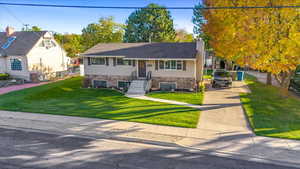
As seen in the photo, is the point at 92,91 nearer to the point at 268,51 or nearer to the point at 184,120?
the point at 184,120

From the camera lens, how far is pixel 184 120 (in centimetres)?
1119

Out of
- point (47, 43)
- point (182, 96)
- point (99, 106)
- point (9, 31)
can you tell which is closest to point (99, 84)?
point (99, 106)

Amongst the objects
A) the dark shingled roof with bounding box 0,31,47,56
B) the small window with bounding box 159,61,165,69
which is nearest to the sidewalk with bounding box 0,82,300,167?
the small window with bounding box 159,61,165,69

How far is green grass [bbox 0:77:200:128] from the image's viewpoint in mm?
11648

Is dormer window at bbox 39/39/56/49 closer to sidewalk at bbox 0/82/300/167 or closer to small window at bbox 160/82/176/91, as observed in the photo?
sidewalk at bbox 0/82/300/167

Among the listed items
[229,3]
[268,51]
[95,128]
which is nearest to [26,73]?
[95,128]

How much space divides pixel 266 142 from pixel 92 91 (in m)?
15.6

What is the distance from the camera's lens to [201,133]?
962 centimetres

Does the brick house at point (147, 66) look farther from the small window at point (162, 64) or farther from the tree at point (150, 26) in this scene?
the tree at point (150, 26)

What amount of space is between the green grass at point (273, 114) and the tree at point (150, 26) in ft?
83.7

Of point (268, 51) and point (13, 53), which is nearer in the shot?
point (268, 51)

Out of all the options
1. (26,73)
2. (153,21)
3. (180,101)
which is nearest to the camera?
(180,101)

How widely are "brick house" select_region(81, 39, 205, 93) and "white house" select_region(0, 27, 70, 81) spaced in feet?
31.7

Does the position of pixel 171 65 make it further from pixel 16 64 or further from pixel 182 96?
pixel 16 64
